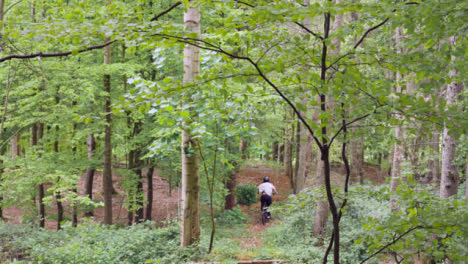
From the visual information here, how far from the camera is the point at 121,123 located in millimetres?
11281

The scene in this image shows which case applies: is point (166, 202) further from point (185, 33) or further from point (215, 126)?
point (185, 33)

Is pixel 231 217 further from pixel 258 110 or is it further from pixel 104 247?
pixel 258 110

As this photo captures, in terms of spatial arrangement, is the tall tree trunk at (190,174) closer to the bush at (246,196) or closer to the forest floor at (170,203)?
the forest floor at (170,203)

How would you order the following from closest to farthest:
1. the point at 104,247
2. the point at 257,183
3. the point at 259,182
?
1. the point at 104,247
2. the point at 257,183
3. the point at 259,182

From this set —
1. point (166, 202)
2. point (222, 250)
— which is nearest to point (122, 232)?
point (222, 250)

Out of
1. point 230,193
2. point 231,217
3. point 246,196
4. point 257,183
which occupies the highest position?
point 230,193

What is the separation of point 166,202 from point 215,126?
12.2 meters

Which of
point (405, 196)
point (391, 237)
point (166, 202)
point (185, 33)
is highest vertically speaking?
point (185, 33)

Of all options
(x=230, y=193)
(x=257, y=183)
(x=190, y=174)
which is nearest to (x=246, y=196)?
(x=230, y=193)

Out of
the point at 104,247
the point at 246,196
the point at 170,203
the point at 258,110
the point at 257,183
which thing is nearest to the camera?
the point at 258,110

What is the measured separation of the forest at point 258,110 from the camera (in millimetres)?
2178

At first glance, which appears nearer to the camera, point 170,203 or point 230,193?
point 230,193

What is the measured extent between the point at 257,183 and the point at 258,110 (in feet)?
57.3

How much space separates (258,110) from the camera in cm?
318
